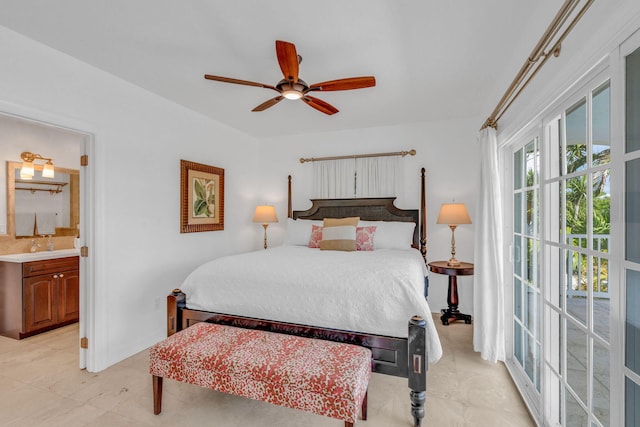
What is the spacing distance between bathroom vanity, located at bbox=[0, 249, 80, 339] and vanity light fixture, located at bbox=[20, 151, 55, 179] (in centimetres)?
99

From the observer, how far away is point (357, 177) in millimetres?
4359

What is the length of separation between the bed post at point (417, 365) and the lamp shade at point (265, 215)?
114 inches

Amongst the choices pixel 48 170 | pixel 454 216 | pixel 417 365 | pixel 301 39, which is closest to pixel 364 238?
pixel 454 216

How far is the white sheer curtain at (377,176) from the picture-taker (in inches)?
165

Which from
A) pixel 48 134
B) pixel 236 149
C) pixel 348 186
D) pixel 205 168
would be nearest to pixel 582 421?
pixel 348 186

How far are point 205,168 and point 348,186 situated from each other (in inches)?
76.9

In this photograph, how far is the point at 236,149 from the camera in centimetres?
440

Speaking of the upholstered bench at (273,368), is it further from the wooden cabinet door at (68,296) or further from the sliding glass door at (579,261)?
the wooden cabinet door at (68,296)

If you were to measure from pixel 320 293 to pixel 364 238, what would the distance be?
1.52m

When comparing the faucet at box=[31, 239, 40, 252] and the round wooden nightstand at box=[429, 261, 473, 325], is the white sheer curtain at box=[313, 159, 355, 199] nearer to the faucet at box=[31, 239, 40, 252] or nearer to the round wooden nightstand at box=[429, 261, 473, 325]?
the round wooden nightstand at box=[429, 261, 473, 325]

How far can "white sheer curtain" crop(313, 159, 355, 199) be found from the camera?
4.40m

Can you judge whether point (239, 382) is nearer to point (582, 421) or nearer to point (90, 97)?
point (582, 421)

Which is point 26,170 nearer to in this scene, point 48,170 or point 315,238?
point 48,170

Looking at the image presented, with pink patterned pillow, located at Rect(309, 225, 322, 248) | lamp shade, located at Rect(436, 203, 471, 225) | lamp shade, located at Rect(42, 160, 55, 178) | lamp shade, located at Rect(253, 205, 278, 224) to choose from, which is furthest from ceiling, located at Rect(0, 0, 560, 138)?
lamp shade, located at Rect(42, 160, 55, 178)
